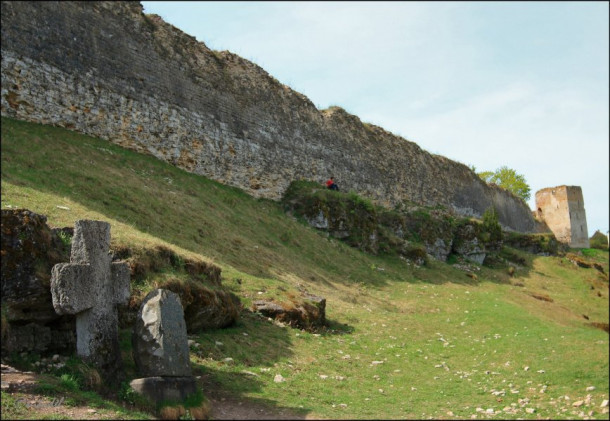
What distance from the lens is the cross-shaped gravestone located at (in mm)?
5602

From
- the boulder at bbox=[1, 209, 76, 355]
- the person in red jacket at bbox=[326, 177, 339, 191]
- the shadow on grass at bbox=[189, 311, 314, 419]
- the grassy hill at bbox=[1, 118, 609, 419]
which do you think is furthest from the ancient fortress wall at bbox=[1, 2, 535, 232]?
the boulder at bbox=[1, 209, 76, 355]

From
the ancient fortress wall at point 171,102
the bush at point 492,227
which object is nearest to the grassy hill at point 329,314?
the ancient fortress wall at point 171,102

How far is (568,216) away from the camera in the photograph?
46.8 m

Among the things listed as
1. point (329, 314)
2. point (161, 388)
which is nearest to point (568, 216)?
point (329, 314)

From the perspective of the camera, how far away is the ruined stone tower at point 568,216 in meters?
46.8

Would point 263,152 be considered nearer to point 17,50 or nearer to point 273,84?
point 273,84

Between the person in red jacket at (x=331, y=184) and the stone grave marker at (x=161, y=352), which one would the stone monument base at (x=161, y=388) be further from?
the person in red jacket at (x=331, y=184)

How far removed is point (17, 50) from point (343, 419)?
13701 millimetres

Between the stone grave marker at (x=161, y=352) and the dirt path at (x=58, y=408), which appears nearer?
the dirt path at (x=58, y=408)

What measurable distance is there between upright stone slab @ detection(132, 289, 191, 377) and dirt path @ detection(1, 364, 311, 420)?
66cm

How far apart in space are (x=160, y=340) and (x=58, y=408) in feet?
4.39

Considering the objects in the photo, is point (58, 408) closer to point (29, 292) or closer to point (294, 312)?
point (29, 292)

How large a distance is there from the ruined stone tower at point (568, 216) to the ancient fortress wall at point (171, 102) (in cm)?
2566

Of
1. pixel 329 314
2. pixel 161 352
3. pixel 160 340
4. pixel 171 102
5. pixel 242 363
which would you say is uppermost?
pixel 171 102
